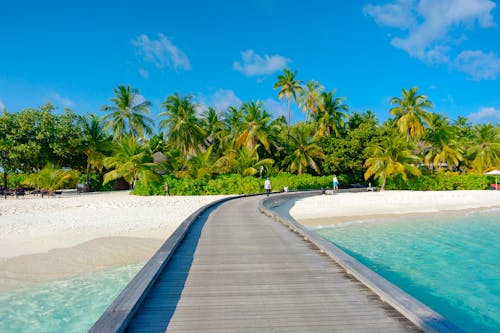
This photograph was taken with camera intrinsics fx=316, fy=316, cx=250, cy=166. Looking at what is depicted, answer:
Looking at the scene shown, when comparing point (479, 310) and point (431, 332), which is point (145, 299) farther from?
point (479, 310)

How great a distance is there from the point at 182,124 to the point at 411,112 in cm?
2823

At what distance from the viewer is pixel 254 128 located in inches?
1324

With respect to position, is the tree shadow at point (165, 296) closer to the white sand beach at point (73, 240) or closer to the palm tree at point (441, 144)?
the white sand beach at point (73, 240)

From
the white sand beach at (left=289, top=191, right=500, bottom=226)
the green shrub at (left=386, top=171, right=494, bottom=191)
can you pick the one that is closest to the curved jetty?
the white sand beach at (left=289, top=191, right=500, bottom=226)

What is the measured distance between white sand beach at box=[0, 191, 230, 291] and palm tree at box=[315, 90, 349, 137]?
2778 centimetres

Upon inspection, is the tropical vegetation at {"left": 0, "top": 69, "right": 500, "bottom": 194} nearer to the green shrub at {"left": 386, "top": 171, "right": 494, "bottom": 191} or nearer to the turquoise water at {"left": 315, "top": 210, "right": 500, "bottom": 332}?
the green shrub at {"left": 386, "top": 171, "right": 494, "bottom": 191}

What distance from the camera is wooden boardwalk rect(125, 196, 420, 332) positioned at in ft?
11.3

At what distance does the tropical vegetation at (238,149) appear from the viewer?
27.1 m

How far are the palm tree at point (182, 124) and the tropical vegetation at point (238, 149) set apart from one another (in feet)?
0.38

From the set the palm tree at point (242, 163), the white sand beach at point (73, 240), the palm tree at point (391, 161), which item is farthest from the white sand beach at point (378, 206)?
the palm tree at point (242, 163)

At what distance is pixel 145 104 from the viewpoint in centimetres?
3872

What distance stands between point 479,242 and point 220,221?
10.1m

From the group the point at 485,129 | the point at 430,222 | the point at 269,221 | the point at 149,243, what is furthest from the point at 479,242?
the point at 485,129

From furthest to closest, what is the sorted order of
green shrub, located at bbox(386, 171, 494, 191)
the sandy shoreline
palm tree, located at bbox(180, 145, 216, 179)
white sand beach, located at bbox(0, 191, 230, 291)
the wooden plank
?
green shrub, located at bbox(386, 171, 494, 191) < palm tree, located at bbox(180, 145, 216, 179) < the sandy shoreline < white sand beach, located at bbox(0, 191, 230, 291) < the wooden plank
